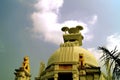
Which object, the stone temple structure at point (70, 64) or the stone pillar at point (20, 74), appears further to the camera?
the stone temple structure at point (70, 64)

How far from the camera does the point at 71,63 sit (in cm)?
3662

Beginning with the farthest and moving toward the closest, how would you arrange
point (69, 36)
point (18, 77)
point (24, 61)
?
1. point (69, 36)
2. point (24, 61)
3. point (18, 77)

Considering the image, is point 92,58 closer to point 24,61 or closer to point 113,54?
point 24,61

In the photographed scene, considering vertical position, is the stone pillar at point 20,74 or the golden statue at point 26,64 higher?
the golden statue at point 26,64

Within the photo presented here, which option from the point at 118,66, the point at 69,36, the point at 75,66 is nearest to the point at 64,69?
the point at 75,66

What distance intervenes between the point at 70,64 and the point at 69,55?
5.41 m

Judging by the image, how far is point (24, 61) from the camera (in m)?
33.1

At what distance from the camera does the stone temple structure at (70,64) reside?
32.1m

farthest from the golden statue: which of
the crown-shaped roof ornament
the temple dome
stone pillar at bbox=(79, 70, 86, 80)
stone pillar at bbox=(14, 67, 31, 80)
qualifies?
the crown-shaped roof ornament

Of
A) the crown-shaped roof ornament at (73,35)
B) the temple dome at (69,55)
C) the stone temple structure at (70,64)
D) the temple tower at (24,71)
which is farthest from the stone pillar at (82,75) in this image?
the crown-shaped roof ornament at (73,35)

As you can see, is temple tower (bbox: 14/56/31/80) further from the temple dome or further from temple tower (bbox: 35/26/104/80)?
the temple dome

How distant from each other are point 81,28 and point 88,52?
839 cm

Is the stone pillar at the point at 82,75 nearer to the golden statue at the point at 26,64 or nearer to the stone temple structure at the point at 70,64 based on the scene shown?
the stone temple structure at the point at 70,64

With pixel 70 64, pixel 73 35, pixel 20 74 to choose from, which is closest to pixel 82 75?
pixel 70 64
